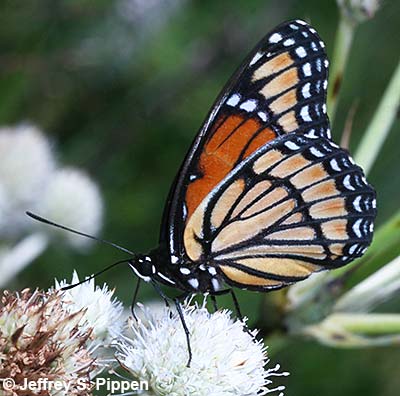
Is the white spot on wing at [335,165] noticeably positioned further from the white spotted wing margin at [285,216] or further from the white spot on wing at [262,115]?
the white spot on wing at [262,115]

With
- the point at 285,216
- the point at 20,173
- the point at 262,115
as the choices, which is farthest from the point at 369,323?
the point at 20,173

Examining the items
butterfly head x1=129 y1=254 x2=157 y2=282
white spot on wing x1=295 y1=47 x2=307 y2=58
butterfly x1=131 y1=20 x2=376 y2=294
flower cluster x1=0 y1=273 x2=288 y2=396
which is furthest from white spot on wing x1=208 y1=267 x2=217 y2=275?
white spot on wing x1=295 y1=47 x2=307 y2=58

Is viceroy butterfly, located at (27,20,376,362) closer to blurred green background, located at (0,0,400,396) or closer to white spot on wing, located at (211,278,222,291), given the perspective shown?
white spot on wing, located at (211,278,222,291)

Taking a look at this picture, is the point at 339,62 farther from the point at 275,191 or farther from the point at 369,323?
the point at 369,323

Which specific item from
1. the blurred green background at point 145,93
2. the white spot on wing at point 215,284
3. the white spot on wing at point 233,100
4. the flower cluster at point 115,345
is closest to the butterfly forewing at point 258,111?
the white spot on wing at point 233,100

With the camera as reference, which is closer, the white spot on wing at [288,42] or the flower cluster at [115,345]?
the flower cluster at [115,345]

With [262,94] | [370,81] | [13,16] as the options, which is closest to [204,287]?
[262,94]
